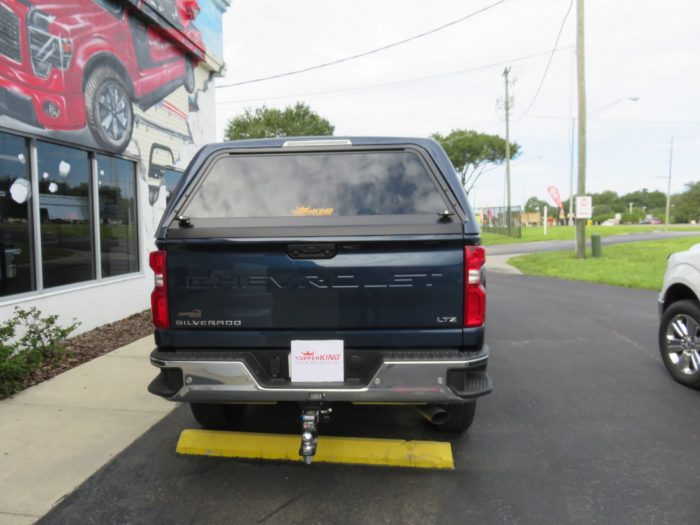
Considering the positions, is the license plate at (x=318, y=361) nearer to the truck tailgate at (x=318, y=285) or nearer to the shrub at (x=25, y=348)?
the truck tailgate at (x=318, y=285)

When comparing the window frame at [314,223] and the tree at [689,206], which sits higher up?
the tree at [689,206]

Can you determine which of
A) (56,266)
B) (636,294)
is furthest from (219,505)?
(636,294)

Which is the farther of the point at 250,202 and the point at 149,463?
the point at 149,463

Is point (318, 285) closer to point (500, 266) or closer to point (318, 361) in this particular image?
point (318, 361)

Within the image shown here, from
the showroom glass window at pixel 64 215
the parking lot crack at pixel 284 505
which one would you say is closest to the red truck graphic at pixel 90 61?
the showroom glass window at pixel 64 215

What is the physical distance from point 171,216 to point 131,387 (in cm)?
268

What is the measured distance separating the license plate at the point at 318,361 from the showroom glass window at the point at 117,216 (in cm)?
616

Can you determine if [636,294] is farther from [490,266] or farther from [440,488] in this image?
[440,488]

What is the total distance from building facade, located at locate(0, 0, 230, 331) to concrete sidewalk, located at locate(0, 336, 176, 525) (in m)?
1.56

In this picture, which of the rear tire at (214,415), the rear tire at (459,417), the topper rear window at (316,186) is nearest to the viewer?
the topper rear window at (316,186)

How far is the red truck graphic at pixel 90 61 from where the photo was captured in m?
6.10

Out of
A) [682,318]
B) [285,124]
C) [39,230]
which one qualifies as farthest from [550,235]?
[39,230]

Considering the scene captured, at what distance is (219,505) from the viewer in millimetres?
2932

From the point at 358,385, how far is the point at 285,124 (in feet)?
108
